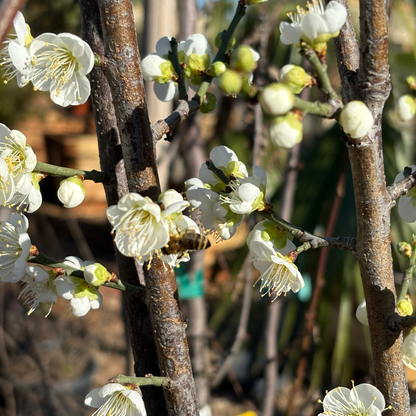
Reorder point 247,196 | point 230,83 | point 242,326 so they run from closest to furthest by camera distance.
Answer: point 230,83, point 247,196, point 242,326

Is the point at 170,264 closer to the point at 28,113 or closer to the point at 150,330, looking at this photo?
the point at 150,330

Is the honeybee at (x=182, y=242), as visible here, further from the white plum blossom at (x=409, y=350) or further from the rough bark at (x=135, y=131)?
the white plum blossom at (x=409, y=350)

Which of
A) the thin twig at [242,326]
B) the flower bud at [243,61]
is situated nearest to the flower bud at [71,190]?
the flower bud at [243,61]

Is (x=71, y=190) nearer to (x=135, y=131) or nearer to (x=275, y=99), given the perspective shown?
(x=135, y=131)

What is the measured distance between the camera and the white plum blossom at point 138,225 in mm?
414

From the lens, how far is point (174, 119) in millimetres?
532

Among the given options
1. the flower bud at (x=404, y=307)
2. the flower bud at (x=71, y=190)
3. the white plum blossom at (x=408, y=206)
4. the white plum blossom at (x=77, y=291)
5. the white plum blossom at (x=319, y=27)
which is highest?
the white plum blossom at (x=319, y=27)

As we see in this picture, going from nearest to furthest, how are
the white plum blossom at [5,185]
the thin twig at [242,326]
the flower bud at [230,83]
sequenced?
1. the flower bud at [230,83]
2. the white plum blossom at [5,185]
3. the thin twig at [242,326]

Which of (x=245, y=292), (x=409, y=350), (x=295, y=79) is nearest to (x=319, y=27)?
(x=295, y=79)

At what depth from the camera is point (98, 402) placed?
0.50 metres

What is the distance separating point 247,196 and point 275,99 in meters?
0.14

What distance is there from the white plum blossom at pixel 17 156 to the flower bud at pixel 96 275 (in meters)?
0.12

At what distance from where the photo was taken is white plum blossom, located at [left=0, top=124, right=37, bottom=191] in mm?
486

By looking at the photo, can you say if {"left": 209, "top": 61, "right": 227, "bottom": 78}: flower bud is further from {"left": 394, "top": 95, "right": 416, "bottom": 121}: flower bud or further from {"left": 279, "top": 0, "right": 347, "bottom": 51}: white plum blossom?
{"left": 394, "top": 95, "right": 416, "bottom": 121}: flower bud
